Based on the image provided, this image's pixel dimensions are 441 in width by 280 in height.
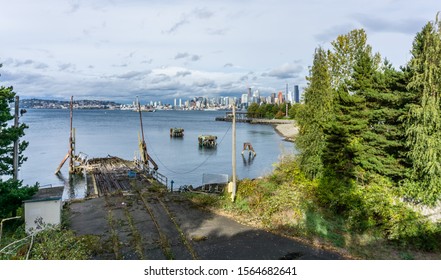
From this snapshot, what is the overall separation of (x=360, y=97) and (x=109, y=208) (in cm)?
1544

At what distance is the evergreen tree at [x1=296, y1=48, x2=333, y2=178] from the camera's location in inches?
684

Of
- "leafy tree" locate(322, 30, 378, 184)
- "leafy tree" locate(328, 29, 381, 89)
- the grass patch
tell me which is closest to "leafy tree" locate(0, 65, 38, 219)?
the grass patch

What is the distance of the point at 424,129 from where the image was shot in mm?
13336

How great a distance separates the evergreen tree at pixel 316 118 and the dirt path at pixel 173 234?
264 inches

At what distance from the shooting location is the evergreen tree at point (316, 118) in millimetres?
17375

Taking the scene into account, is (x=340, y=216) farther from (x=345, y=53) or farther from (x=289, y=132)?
(x=289, y=132)

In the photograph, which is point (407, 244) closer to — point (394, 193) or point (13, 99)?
point (394, 193)

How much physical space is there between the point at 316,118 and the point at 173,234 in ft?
34.8

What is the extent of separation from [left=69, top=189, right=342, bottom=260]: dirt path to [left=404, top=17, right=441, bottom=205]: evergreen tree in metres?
6.32

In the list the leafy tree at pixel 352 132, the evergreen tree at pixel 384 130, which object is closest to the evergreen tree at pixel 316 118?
the leafy tree at pixel 352 132

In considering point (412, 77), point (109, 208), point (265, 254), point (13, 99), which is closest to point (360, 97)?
point (412, 77)

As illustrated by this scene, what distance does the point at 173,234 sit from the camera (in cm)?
1174

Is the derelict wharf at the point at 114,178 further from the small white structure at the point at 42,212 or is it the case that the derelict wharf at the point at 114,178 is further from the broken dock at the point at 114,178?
the small white structure at the point at 42,212

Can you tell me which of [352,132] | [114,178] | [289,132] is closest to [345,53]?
[352,132]
